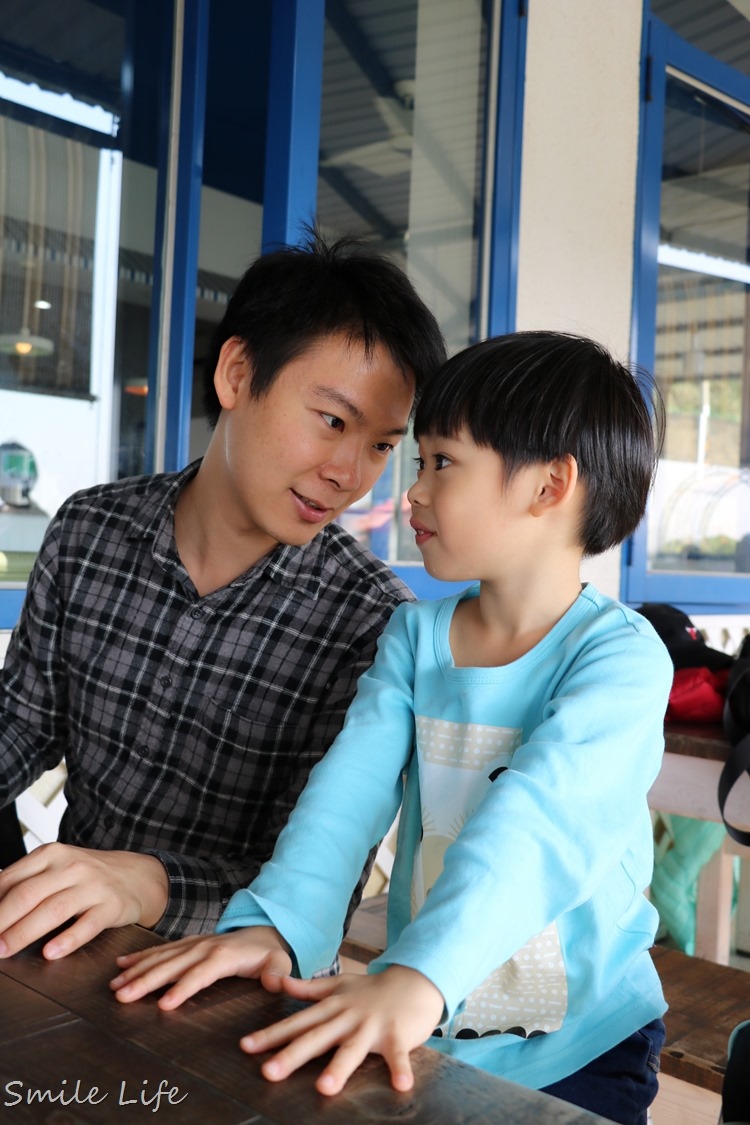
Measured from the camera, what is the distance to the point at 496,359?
943mm

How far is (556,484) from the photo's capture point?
93cm

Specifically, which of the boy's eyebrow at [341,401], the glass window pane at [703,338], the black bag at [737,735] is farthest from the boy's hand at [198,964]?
the glass window pane at [703,338]

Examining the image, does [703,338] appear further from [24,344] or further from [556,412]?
[556,412]

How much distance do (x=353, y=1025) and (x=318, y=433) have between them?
649 millimetres

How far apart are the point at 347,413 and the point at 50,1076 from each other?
0.72 meters

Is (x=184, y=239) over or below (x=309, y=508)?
over

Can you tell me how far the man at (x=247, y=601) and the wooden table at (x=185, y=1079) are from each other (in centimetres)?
44

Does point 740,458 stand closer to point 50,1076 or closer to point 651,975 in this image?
point 651,975

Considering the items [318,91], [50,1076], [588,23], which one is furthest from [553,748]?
[588,23]

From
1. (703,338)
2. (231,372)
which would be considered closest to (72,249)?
(231,372)

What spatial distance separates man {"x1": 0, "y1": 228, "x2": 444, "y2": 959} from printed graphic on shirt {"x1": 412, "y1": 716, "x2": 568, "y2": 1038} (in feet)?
0.66

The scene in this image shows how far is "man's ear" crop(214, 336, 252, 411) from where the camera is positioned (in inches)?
46.3

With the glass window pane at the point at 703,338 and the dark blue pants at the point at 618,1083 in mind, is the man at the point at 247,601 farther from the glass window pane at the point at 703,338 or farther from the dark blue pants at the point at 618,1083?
the glass window pane at the point at 703,338

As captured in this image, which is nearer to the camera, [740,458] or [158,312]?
[158,312]
